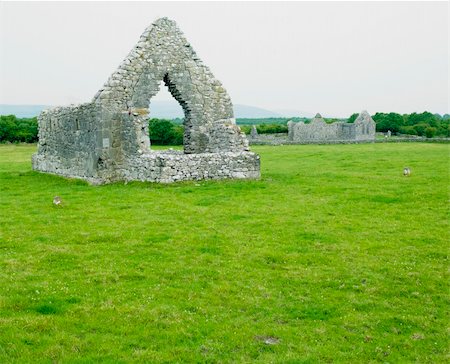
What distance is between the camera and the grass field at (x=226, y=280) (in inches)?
270

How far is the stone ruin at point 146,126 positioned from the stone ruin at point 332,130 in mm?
44566

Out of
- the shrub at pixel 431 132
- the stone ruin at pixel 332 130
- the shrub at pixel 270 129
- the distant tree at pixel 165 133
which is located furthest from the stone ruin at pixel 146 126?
the shrub at pixel 270 129

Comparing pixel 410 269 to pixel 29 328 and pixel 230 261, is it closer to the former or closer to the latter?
pixel 230 261

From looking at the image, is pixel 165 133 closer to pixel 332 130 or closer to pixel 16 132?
pixel 16 132

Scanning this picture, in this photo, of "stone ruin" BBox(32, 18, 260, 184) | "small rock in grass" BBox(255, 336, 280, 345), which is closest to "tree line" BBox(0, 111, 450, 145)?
"stone ruin" BBox(32, 18, 260, 184)

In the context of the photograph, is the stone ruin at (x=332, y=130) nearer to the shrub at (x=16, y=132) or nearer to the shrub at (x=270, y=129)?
the shrub at (x=270, y=129)

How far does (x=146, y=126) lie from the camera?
2120cm

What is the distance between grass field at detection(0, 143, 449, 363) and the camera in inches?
270

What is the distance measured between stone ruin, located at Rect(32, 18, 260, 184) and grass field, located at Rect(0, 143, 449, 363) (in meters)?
3.88

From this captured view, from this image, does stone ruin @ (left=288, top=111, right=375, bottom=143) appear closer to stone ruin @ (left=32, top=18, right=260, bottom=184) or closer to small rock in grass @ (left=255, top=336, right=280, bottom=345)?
stone ruin @ (left=32, top=18, right=260, bottom=184)

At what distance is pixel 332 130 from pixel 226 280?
213 ft

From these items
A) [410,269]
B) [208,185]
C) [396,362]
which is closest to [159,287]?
[396,362]

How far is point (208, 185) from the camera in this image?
1953 centimetres

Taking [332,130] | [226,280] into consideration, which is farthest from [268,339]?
[332,130]
